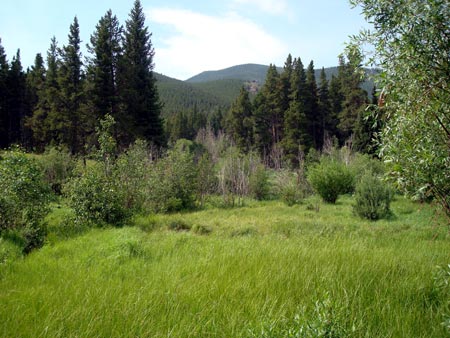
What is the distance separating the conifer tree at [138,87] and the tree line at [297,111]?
47.6ft

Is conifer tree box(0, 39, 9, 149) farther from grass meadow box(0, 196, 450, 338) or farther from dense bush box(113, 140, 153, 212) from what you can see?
grass meadow box(0, 196, 450, 338)

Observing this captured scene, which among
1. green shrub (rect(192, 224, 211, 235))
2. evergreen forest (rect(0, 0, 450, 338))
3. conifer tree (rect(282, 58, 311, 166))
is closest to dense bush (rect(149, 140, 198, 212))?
evergreen forest (rect(0, 0, 450, 338))

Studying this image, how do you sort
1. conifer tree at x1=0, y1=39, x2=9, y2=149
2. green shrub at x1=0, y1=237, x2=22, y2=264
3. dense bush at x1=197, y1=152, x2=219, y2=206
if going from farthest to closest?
conifer tree at x1=0, y1=39, x2=9, y2=149
dense bush at x1=197, y1=152, x2=219, y2=206
green shrub at x1=0, y1=237, x2=22, y2=264

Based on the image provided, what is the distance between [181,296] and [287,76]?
40695mm

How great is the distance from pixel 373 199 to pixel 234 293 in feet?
33.3

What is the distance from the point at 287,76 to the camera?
40.5 metres

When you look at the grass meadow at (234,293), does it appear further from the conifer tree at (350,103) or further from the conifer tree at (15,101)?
the conifer tree at (15,101)

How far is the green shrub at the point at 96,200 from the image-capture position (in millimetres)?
9625

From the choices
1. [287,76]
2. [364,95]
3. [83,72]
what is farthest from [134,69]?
[364,95]

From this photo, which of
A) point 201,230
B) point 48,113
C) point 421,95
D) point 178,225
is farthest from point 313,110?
point 421,95

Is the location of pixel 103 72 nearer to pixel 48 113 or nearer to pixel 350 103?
pixel 48 113

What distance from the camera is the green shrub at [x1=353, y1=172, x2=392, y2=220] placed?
1157 centimetres

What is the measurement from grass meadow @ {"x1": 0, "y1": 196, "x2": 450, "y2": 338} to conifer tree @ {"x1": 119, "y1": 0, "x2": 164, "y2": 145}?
2193cm

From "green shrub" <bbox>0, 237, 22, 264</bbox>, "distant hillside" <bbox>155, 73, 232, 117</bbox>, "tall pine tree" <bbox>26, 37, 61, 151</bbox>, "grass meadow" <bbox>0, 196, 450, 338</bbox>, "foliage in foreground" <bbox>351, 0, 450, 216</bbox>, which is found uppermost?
"distant hillside" <bbox>155, 73, 232, 117</bbox>
